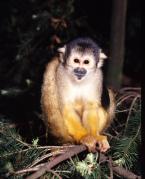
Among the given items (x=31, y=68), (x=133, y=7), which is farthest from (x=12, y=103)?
(x=133, y=7)

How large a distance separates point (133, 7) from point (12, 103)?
10.2ft

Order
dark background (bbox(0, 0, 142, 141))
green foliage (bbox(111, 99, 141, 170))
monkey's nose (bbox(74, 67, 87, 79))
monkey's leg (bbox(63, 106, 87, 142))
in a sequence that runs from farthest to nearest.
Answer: dark background (bbox(0, 0, 142, 141)) < monkey's nose (bbox(74, 67, 87, 79)) < monkey's leg (bbox(63, 106, 87, 142)) < green foliage (bbox(111, 99, 141, 170))

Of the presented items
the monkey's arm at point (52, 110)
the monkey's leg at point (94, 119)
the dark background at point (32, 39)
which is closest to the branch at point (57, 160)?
the monkey's leg at point (94, 119)

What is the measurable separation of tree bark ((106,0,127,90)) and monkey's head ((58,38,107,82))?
1.68 metres

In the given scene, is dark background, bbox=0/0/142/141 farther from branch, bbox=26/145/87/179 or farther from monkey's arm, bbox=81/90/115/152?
branch, bbox=26/145/87/179

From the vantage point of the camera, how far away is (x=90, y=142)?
13.0 ft

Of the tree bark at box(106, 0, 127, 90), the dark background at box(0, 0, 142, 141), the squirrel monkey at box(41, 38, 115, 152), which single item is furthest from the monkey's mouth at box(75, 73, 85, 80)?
the tree bark at box(106, 0, 127, 90)

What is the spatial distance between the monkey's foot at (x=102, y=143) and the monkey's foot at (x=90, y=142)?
4 centimetres

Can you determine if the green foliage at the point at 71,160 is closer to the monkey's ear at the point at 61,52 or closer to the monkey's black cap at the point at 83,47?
the monkey's black cap at the point at 83,47

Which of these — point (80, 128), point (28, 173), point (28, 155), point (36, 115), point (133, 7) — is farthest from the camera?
point (133, 7)

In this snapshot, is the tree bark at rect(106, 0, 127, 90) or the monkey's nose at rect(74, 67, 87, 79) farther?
the tree bark at rect(106, 0, 127, 90)

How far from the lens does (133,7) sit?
786cm

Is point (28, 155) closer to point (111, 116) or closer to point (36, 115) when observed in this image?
point (111, 116)

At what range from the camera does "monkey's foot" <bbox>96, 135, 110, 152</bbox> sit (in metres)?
3.79
